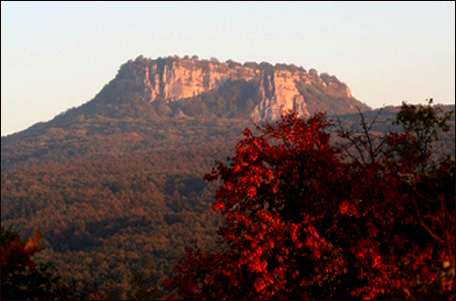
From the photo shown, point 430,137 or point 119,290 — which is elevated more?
point 430,137

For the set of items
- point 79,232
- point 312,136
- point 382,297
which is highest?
point 312,136

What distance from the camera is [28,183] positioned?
569ft

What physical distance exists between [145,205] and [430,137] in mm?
146336

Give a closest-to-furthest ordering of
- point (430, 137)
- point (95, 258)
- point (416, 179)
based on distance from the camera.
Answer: point (416, 179), point (430, 137), point (95, 258)

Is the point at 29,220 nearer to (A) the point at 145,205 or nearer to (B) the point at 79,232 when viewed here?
(B) the point at 79,232

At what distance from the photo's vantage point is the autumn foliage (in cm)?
1168

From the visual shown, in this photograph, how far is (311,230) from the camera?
11570 millimetres

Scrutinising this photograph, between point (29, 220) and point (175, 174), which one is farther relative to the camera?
point (175, 174)

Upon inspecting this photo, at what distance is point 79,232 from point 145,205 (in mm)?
28537

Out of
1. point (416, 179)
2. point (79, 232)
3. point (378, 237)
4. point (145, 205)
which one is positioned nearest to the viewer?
point (378, 237)

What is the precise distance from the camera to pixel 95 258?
107938 millimetres

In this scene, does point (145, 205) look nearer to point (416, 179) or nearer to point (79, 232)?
point (79, 232)

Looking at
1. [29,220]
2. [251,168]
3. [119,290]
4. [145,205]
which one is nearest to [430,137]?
[251,168]

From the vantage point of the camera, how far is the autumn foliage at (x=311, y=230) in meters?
11.7
